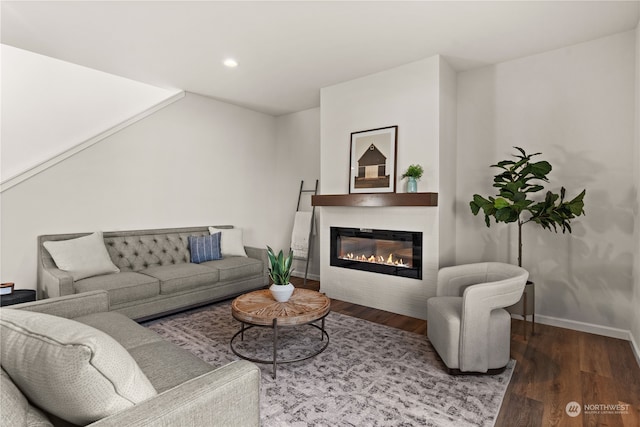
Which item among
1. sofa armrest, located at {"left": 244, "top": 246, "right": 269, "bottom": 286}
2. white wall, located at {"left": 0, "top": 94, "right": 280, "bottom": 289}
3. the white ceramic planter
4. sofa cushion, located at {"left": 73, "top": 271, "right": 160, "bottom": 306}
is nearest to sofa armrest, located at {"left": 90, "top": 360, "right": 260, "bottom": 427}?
the white ceramic planter

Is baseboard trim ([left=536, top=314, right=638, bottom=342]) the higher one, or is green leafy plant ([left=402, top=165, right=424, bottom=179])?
green leafy plant ([left=402, top=165, right=424, bottom=179])

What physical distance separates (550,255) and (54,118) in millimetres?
5401

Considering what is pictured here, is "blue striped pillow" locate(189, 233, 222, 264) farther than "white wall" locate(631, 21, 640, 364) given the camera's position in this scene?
Yes

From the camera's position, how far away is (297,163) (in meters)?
5.55

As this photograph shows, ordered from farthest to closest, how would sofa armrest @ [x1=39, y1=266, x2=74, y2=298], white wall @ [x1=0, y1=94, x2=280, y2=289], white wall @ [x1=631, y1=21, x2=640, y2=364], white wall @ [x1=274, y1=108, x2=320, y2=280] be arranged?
1. white wall @ [x1=274, y1=108, x2=320, y2=280]
2. white wall @ [x1=0, y1=94, x2=280, y2=289]
3. sofa armrest @ [x1=39, y1=266, x2=74, y2=298]
4. white wall @ [x1=631, y1=21, x2=640, y2=364]

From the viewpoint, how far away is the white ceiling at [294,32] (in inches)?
103

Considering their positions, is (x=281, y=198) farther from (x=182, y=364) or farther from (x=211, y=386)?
(x=211, y=386)

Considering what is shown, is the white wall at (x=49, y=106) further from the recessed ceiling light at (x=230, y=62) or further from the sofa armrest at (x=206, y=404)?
the sofa armrest at (x=206, y=404)

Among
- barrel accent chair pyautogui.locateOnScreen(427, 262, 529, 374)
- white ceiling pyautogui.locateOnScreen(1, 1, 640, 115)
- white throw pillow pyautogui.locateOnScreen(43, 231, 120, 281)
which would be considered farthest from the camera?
white throw pillow pyautogui.locateOnScreen(43, 231, 120, 281)

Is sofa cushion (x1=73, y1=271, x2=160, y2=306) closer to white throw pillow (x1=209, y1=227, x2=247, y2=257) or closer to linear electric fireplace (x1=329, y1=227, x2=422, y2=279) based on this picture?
white throw pillow (x1=209, y1=227, x2=247, y2=257)

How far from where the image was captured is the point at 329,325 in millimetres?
3336

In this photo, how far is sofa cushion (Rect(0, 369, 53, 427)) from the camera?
33.7 inches

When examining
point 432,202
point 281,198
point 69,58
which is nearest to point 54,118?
point 69,58

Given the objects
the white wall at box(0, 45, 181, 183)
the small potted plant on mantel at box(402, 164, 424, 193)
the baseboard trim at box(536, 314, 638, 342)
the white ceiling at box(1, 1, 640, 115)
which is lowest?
the baseboard trim at box(536, 314, 638, 342)
